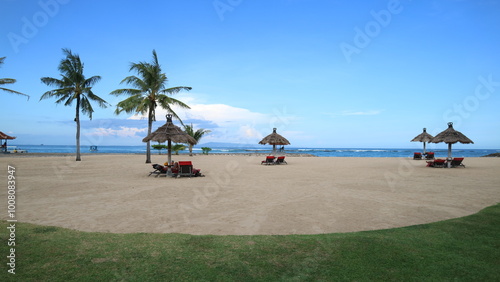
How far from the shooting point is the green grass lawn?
132 inches

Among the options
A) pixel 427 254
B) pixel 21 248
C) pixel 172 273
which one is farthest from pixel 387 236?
pixel 21 248

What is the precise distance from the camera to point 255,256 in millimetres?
3844

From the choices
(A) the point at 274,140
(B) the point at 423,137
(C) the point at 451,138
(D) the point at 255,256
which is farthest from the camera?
(B) the point at 423,137

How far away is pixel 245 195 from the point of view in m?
8.77

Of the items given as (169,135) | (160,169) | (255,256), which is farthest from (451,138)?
(255,256)

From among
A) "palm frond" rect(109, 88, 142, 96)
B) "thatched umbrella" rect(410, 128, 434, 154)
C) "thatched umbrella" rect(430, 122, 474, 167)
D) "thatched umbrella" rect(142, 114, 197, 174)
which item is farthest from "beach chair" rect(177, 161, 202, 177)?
"thatched umbrella" rect(410, 128, 434, 154)

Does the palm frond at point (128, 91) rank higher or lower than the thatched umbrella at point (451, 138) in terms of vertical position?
higher

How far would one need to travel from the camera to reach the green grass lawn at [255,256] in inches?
132

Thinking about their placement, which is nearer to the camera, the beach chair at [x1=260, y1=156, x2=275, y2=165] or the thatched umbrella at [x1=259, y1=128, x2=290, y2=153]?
the beach chair at [x1=260, y1=156, x2=275, y2=165]

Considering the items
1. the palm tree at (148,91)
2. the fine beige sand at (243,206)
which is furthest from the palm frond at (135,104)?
the fine beige sand at (243,206)

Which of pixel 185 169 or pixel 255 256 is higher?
pixel 185 169

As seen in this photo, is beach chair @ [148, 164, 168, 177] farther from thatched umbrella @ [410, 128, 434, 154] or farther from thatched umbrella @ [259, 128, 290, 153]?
thatched umbrella @ [410, 128, 434, 154]

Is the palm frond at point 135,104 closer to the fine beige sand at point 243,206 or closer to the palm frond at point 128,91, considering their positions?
the palm frond at point 128,91

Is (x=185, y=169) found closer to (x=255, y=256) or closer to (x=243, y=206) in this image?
(x=243, y=206)
